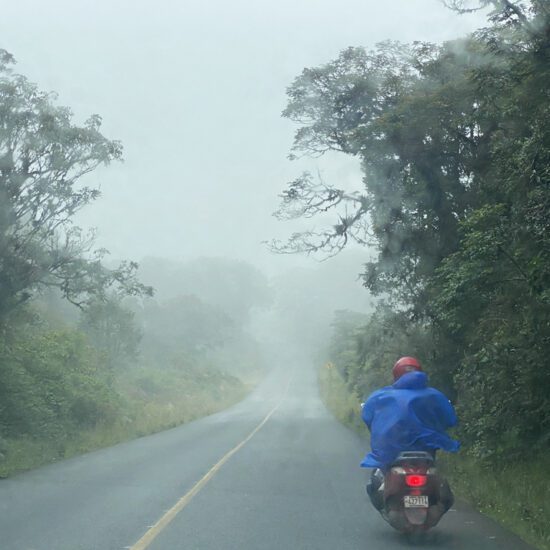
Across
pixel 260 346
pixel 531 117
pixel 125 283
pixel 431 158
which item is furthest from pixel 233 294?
pixel 531 117

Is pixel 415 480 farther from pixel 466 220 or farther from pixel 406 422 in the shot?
pixel 466 220

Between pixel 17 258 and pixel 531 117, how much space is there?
15.6m

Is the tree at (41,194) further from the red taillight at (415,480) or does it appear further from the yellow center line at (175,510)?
the red taillight at (415,480)

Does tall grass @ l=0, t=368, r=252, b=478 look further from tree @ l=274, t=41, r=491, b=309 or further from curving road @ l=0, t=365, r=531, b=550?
tree @ l=274, t=41, r=491, b=309

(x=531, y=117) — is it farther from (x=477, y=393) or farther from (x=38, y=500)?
(x=38, y=500)

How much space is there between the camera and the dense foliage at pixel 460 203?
1173cm

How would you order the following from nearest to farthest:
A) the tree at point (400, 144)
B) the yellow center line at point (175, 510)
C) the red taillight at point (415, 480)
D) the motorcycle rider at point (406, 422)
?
the red taillight at point (415, 480) → the motorcycle rider at point (406, 422) → the yellow center line at point (175, 510) → the tree at point (400, 144)

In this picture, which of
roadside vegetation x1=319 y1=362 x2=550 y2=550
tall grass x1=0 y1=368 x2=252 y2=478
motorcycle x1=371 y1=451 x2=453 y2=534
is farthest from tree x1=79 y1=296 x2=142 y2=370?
motorcycle x1=371 y1=451 x2=453 y2=534

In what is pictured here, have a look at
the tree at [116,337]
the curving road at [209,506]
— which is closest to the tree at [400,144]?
the curving road at [209,506]

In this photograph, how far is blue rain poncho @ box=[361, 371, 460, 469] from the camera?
27.5 ft

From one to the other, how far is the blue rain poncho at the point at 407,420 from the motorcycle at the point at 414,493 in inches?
6.3

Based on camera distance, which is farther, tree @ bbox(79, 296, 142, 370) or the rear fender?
tree @ bbox(79, 296, 142, 370)

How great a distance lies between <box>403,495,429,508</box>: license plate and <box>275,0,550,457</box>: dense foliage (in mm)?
3328

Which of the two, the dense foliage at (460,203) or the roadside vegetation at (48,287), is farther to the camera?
the roadside vegetation at (48,287)
